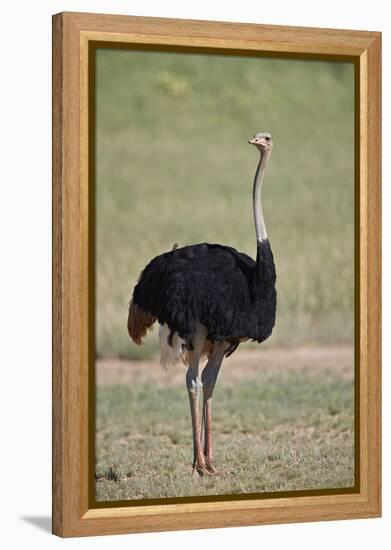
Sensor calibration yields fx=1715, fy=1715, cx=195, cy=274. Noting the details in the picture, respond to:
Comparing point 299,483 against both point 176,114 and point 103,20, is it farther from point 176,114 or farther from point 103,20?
point 176,114

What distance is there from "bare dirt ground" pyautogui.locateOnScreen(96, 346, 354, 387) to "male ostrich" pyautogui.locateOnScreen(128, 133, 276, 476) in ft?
13.7

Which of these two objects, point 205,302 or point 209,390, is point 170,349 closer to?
point 209,390

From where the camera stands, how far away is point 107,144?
17.0 m

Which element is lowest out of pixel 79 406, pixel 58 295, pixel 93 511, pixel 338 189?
pixel 93 511

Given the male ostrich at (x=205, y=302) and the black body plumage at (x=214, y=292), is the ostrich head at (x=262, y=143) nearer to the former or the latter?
the male ostrich at (x=205, y=302)

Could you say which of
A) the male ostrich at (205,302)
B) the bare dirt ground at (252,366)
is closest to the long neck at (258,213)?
the male ostrich at (205,302)

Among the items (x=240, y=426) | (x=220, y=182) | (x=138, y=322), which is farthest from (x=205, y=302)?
(x=220, y=182)

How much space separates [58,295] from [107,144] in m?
6.27

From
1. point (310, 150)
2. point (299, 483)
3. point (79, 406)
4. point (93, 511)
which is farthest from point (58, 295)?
point (310, 150)

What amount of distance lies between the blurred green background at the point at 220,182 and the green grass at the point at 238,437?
0.77 m

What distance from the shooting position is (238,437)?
1348cm

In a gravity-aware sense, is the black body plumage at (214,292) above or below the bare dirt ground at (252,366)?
above

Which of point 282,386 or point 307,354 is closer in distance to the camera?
point 282,386

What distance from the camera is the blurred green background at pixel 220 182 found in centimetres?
1655
